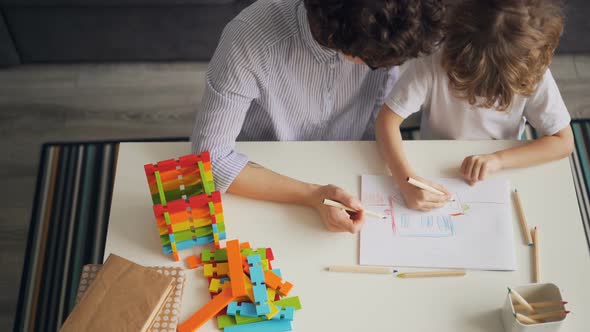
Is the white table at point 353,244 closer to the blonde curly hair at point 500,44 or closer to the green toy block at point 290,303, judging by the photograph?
the green toy block at point 290,303

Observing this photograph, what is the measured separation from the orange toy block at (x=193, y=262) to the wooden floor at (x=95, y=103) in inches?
44.6

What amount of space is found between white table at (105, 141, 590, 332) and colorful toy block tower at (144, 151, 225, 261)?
0.20ft

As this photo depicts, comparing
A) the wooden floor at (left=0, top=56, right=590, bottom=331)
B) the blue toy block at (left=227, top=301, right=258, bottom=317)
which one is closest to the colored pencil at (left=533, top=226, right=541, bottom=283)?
the blue toy block at (left=227, top=301, right=258, bottom=317)

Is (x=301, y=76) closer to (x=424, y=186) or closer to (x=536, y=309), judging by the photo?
(x=424, y=186)

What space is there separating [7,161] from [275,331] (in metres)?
1.49

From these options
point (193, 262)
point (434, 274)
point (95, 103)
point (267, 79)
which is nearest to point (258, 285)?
point (193, 262)

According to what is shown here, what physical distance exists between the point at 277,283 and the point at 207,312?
0.13 metres

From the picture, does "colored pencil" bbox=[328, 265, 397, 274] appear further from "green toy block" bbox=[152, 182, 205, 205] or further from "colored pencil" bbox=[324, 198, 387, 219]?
"green toy block" bbox=[152, 182, 205, 205]

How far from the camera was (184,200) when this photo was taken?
1.00 m

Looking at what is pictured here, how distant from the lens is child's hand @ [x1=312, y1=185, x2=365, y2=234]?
1.09m

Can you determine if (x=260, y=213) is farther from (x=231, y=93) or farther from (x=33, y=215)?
(x=33, y=215)

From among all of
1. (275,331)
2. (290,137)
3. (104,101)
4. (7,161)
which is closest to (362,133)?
(290,137)

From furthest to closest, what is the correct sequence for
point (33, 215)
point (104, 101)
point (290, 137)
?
point (104, 101) < point (33, 215) < point (290, 137)

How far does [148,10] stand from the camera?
2.09 metres
